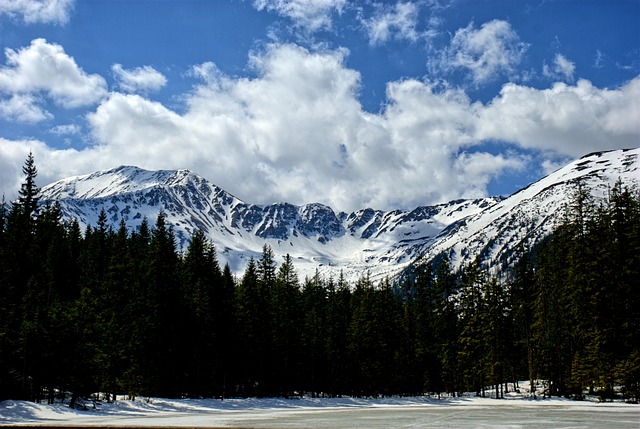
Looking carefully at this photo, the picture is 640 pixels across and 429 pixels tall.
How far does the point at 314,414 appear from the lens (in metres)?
36.7

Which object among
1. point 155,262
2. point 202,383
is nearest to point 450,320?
point 202,383

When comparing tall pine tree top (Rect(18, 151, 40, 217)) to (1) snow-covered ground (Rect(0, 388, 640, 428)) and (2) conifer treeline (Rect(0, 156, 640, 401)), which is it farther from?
(1) snow-covered ground (Rect(0, 388, 640, 428))

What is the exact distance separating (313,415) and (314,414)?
1.74 meters

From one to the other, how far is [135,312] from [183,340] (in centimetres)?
579

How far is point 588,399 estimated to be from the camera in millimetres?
58031

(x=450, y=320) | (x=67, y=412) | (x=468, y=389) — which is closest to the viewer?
(x=67, y=412)

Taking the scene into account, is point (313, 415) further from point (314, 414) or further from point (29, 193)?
point (29, 193)

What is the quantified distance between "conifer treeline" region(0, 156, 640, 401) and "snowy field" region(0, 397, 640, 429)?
4644 millimetres

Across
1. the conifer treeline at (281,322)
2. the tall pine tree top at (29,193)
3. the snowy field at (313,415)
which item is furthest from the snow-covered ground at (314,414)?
the tall pine tree top at (29,193)

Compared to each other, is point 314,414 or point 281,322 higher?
point 281,322

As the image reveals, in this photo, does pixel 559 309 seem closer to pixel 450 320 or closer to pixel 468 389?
pixel 450 320

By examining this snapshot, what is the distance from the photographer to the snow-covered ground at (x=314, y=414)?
2514 cm

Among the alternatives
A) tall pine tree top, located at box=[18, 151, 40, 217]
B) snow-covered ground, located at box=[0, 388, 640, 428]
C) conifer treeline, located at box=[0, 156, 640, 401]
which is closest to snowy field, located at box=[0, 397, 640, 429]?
snow-covered ground, located at box=[0, 388, 640, 428]

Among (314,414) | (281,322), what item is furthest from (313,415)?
(281,322)
